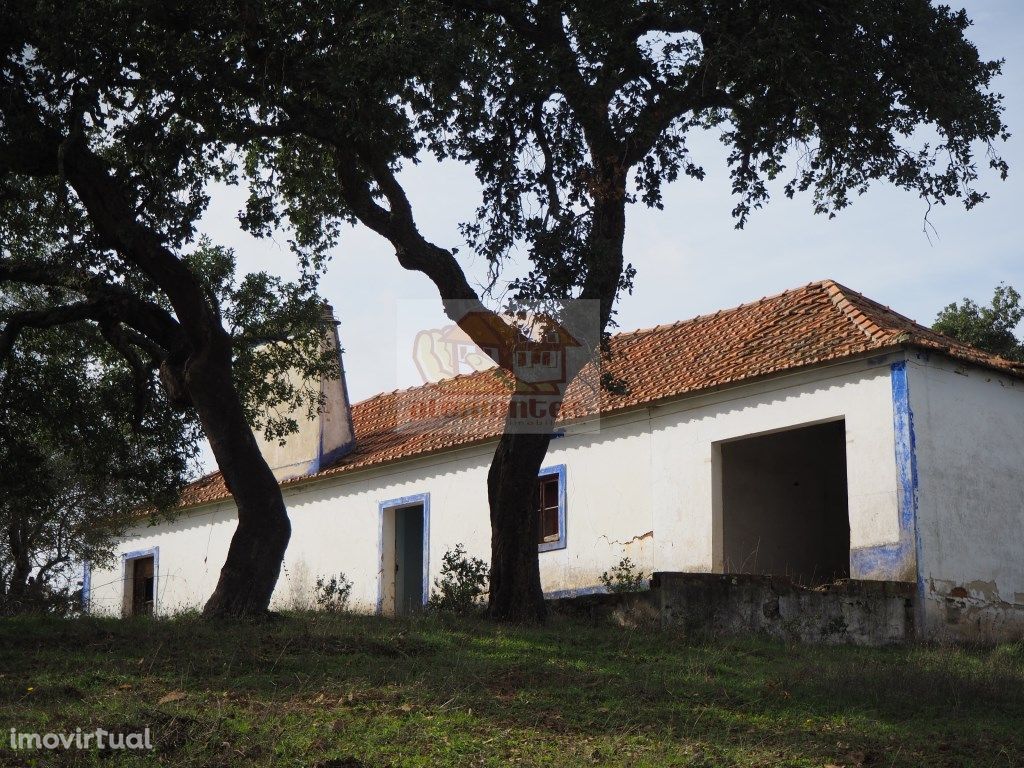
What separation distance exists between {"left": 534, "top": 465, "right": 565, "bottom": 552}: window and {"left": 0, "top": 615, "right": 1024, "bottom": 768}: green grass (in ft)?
19.7

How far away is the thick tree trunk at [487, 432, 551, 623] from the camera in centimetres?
1294

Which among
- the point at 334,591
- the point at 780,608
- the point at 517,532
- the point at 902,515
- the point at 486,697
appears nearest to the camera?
the point at 486,697

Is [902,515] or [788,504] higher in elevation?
[788,504]

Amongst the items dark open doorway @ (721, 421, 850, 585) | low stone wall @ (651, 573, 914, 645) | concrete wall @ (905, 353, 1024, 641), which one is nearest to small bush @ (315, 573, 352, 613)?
dark open doorway @ (721, 421, 850, 585)

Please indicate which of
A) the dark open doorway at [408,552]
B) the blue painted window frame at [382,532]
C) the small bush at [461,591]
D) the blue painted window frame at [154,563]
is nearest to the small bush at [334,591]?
the blue painted window frame at [382,532]

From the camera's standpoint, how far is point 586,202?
1264cm

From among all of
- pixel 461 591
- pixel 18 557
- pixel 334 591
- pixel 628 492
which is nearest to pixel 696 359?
pixel 628 492

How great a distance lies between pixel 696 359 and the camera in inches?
715

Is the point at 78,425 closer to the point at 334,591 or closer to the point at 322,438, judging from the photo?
the point at 334,591

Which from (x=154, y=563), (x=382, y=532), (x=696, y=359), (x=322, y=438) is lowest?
(x=154, y=563)

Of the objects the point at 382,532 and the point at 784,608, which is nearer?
the point at 784,608

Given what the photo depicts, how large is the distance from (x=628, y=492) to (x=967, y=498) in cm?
481

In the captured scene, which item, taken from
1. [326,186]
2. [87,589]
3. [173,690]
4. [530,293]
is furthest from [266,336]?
[87,589]

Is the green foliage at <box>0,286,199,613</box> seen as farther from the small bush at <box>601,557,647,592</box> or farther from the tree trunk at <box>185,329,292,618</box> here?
the small bush at <box>601,557,647,592</box>
